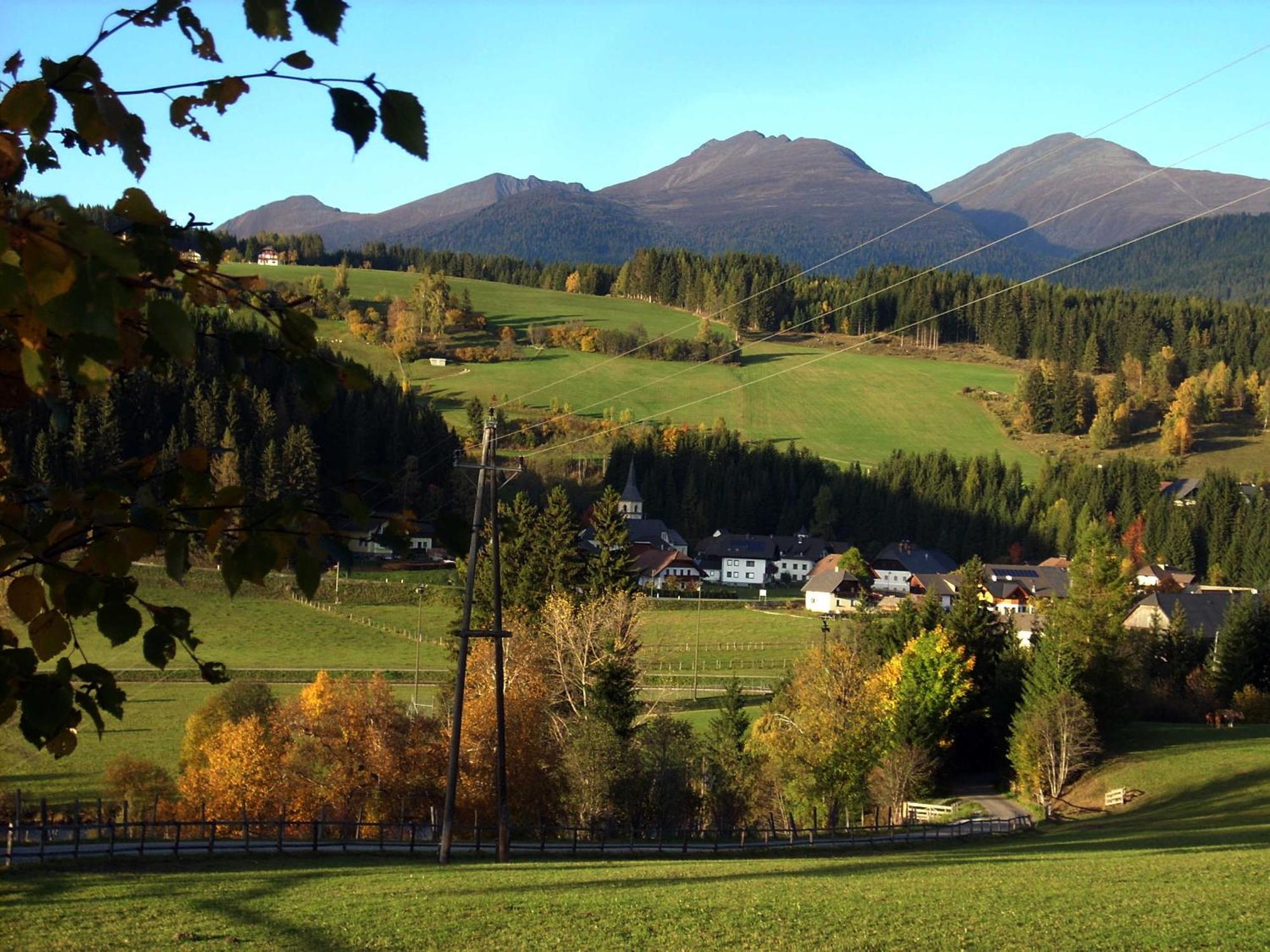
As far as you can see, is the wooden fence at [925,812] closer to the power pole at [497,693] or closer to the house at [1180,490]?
the power pole at [497,693]

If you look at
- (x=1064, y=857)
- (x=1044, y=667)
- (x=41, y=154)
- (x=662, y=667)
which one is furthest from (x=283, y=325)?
(x=662, y=667)

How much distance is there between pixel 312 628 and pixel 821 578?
122ft

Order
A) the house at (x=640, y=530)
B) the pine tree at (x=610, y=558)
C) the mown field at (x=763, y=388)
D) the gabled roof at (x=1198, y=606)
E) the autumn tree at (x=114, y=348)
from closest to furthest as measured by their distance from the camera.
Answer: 1. the autumn tree at (x=114, y=348)
2. the pine tree at (x=610, y=558)
3. the gabled roof at (x=1198, y=606)
4. the house at (x=640, y=530)
5. the mown field at (x=763, y=388)

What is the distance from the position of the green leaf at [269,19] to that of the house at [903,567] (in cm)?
9674

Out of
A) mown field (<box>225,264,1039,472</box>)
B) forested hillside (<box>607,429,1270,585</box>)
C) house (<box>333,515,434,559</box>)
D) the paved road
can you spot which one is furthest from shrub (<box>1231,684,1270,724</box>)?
mown field (<box>225,264,1039,472</box>)

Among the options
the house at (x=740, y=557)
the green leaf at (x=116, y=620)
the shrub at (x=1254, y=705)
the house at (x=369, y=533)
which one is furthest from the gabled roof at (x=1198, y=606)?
the green leaf at (x=116, y=620)

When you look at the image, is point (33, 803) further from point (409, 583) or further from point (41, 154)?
point (409, 583)

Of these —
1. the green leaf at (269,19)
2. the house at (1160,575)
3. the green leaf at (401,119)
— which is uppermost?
the green leaf at (269,19)

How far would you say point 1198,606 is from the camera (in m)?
69.1

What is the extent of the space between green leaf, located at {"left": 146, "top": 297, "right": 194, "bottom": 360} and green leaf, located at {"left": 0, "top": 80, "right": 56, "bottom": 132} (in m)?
0.52

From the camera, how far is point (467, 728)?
31766mm

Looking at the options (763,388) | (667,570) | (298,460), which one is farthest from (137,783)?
(763,388)

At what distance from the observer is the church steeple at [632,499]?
113m

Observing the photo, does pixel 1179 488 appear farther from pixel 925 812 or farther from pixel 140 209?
pixel 140 209
